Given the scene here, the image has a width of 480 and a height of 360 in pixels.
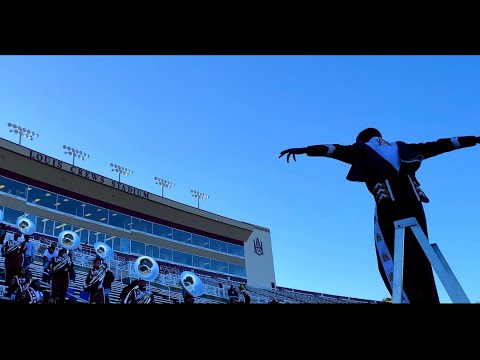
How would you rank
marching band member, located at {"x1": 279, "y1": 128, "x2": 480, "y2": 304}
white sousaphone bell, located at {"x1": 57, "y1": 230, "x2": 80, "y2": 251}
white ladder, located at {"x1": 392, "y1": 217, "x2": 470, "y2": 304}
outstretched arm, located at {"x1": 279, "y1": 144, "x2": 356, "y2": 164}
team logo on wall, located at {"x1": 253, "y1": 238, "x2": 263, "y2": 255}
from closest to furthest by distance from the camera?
white ladder, located at {"x1": 392, "y1": 217, "x2": 470, "y2": 304}, outstretched arm, located at {"x1": 279, "y1": 144, "x2": 356, "y2": 164}, marching band member, located at {"x1": 279, "y1": 128, "x2": 480, "y2": 304}, white sousaphone bell, located at {"x1": 57, "y1": 230, "x2": 80, "y2": 251}, team logo on wall, located at {"x1": 253, "y1": 238, "x2": 263, "y2": 255}

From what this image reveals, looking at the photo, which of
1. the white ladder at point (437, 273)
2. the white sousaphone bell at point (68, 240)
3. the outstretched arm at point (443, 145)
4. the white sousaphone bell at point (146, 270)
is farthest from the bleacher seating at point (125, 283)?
the white ladder at point (437, 273)

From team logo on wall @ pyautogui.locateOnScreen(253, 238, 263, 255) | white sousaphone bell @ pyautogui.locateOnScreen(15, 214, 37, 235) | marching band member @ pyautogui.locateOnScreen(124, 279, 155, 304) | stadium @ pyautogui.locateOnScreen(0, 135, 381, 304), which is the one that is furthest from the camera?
team logo on wall @ pyautogui.locateOnScreen(253, 238, 263, 255)

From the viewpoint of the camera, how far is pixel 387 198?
6652 millimetres

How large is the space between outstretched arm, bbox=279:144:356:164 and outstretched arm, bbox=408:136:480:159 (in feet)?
2.61

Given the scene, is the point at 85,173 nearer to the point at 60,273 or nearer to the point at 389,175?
the point at 60,273

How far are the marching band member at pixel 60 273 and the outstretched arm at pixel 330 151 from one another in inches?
355

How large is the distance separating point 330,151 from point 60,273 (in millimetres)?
9173

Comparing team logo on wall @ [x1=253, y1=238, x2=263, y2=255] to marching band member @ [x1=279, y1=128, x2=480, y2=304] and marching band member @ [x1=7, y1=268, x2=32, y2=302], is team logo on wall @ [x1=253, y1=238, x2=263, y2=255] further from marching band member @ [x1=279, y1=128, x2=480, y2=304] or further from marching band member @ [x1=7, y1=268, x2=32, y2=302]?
marching band member @ [x1=279, y1=128, x2=480, y2=304]

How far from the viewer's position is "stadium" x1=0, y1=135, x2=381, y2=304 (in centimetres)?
2813

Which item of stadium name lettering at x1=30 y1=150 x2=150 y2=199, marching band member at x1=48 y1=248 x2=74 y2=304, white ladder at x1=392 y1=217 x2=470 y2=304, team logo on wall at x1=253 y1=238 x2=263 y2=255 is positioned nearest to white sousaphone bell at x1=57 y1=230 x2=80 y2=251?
marching band member at x1=48 y1=248 x2=74 y2=304

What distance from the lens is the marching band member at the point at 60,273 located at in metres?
13.5
